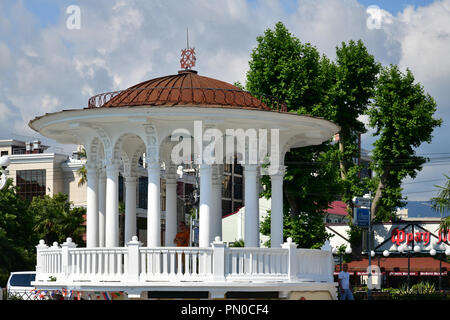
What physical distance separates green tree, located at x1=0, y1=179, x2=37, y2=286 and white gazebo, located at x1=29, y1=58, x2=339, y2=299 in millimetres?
27748

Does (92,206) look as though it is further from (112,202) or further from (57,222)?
(57,222)

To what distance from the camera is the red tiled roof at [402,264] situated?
62.8 m

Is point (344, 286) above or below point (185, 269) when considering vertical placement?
below

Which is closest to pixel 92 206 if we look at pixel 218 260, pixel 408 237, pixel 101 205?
pixel 101 205

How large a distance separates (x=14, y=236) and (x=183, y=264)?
4032 cm

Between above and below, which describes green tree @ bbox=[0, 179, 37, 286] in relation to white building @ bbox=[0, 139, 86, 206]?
below

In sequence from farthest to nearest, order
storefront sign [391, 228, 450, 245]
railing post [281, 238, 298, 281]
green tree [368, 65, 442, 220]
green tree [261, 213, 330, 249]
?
1. storefront sign [391, 228, 450, 245]
2. green tree [368, 65, 442, 220]
3. green tree [261, 213, 330, 249]
4. railing post [281, 238, 298, 281]

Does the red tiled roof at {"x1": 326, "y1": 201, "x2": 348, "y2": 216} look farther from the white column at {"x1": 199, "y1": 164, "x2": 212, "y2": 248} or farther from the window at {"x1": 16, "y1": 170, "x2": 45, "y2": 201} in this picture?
the white column at {"x1": 199, "y1": 164, "x2": 212, "y2": 248}

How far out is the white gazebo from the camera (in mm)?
24344

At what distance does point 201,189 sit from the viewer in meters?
26.0

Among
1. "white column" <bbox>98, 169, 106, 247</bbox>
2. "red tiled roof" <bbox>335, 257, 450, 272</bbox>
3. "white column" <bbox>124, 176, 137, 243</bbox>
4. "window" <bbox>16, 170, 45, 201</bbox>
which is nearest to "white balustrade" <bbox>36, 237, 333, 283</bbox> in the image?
"white column" <bbox>98, 169, 106, 247</bbox>
